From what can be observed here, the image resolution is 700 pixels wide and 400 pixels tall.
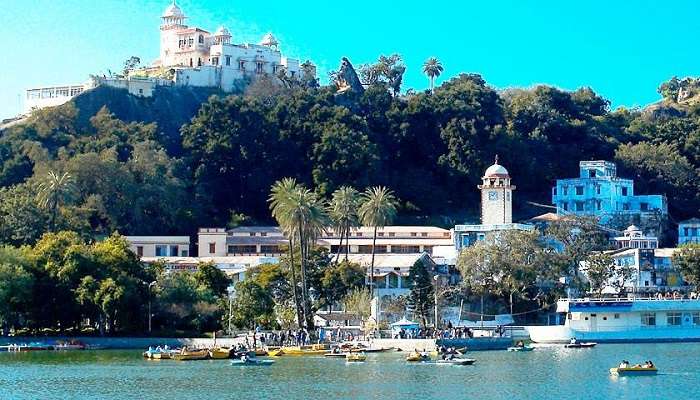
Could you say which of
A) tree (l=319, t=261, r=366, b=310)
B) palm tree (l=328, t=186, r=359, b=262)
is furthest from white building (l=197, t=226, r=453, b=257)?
tree (l=319, t=261, r=366, b=310)

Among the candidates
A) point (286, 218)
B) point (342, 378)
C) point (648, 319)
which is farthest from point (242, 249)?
point (342, 378)

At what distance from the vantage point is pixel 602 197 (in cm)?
13700

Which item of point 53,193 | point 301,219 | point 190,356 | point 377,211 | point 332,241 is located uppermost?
point 53,193

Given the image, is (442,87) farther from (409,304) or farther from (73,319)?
(73,319)

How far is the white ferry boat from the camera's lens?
337 ft

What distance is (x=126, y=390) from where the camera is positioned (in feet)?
222

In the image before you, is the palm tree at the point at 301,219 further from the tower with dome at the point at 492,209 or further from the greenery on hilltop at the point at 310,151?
the greenery on hilltop at the point at 310,151

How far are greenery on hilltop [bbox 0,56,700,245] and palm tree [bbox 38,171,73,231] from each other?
1.47m

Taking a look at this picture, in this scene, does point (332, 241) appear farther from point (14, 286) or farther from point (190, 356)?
point (190, 356)

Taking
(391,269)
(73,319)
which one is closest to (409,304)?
(391,269)

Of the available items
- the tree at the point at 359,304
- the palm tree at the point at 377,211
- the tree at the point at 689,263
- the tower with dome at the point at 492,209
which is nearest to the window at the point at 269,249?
the palm tree at the point at 377,211

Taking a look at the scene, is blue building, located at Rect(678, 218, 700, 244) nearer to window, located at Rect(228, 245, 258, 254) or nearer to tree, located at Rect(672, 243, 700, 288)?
tree, located at Rect(672, 243, 700, 288)

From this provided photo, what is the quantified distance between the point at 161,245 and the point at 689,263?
43.5 m

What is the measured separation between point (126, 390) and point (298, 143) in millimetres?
71956
